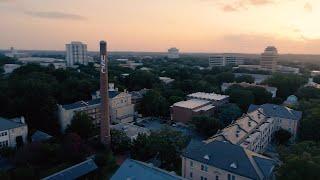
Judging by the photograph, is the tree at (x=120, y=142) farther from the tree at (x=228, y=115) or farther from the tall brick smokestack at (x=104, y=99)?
the tree at (x=228, y=115)

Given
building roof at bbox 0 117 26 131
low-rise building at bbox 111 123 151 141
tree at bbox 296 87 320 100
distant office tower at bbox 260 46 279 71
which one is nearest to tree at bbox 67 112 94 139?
low-rise building at bbox 111 123 151 141

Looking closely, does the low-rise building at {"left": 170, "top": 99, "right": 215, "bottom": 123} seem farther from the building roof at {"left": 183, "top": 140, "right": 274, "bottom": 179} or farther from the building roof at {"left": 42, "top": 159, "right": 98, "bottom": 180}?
the building roof at {"left": 42, "top": 159, "right": 98, "bottom": 180}

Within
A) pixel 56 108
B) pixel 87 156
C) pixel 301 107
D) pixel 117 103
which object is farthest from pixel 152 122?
pixel 301 107

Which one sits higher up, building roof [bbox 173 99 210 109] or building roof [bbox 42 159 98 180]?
building roof [bbox 173 99 210 109]

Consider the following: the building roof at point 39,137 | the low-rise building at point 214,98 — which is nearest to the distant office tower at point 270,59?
the low-rise building at point 214,98

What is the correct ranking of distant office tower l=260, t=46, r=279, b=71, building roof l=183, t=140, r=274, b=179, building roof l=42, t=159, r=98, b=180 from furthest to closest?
distant office tower l=260, t=46, r=279, b=71
building roof l=42, t=159, r=98, b=180
building roof l=183, t=140, r=274, b=179

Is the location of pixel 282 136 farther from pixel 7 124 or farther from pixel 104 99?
pixel 7 124
